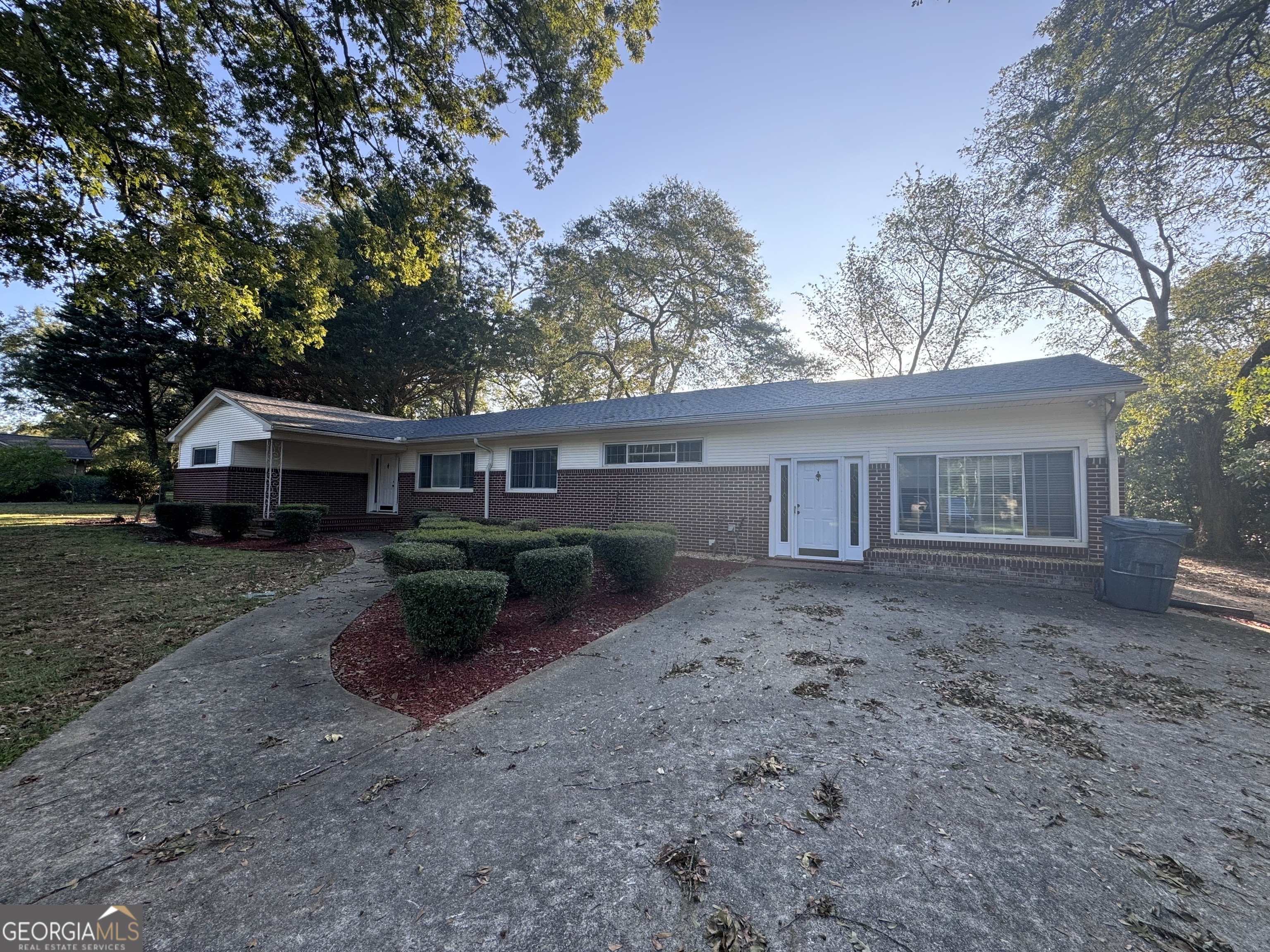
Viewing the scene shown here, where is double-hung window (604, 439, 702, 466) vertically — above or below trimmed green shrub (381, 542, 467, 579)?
above

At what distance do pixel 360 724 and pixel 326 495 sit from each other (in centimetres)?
1508

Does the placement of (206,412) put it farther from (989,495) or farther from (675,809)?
(989,495)

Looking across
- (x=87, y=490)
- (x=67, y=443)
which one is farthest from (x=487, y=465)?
(x=67, y=443)

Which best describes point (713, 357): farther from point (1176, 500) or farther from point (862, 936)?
point (862, 936)

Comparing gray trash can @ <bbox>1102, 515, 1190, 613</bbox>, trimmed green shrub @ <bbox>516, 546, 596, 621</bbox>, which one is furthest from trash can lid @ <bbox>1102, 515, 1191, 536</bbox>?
trimmed green shrub @ <bbox>516, 546, 596, 621</bbox>

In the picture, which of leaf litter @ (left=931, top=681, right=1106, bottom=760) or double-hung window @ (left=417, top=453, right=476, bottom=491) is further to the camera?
double-hung window @ (left=417, top=453, right=476, bottom=491)

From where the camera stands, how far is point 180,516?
12.4m

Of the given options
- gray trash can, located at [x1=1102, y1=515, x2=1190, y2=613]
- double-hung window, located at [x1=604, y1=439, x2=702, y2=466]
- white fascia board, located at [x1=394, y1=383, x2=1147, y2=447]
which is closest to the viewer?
gray trash can, located at [x1=1102, y1=515, x2=1190, y2=613]

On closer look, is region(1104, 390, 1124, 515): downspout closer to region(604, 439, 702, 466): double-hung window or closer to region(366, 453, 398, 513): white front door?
region(604, 439, 702, 466): double-hung window

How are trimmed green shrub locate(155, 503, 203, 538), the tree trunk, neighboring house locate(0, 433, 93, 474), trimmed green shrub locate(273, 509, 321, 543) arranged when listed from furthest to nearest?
1. neighboring house locate(0, 433, 93, 474)
2. trimmed green shrub locate(155, 503, 203, 538)
3. trimmed green shrub locate(273, 509, 321, 543)
4. the tree trunk

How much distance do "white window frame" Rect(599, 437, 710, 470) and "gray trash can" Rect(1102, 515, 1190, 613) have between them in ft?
21.5

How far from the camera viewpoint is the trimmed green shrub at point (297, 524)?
1168cm

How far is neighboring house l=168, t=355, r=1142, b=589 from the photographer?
7691 millimetres

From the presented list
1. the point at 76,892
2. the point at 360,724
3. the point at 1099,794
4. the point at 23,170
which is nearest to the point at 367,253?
the point at 23,170
